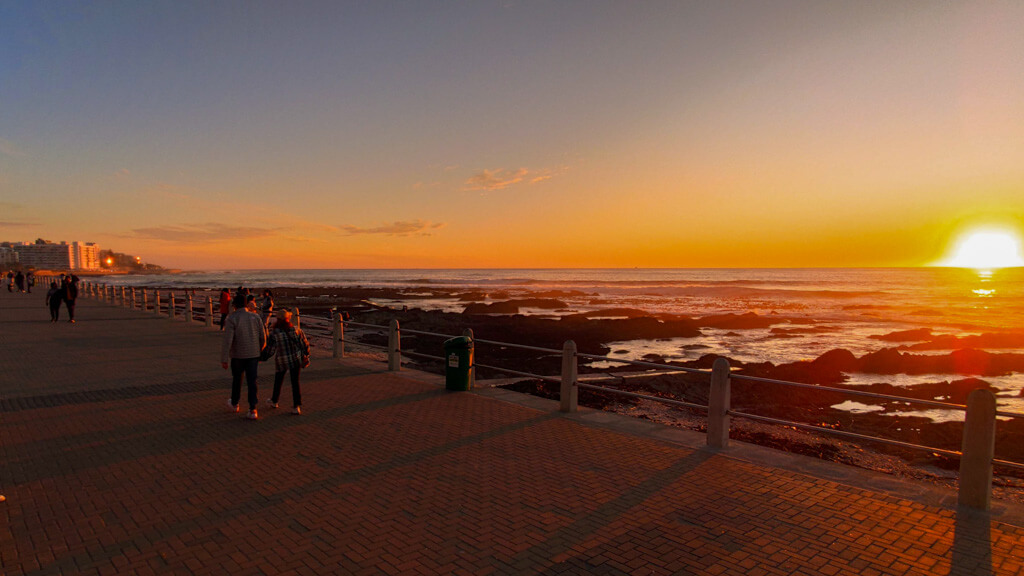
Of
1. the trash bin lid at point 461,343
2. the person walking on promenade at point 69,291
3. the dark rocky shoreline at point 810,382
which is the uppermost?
the person walking on promenade at point 69,291

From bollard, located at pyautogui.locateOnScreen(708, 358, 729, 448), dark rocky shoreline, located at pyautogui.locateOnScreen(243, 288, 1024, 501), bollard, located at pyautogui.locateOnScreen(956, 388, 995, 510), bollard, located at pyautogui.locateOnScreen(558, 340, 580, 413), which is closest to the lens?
bollard, located at pyautogui.locateOnScreen(956, 388, 995, 510)

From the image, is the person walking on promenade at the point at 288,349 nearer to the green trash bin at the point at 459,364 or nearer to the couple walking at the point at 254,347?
the couple walking at the point at 254,347

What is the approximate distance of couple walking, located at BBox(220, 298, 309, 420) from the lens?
27.6 feet

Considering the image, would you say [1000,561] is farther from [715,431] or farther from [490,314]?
[490,314]

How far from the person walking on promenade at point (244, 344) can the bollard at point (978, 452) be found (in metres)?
9.02

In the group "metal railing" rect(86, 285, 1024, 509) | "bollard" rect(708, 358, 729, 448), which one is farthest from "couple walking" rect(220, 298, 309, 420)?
"bollard" rect(708, 358, 729, 448)

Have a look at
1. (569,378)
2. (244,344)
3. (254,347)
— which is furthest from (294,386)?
(569,378)

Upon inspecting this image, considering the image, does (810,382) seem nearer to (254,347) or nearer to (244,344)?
(254,347)

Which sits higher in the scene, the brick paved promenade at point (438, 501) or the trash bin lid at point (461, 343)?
the trash bin lid at point (461, 343)

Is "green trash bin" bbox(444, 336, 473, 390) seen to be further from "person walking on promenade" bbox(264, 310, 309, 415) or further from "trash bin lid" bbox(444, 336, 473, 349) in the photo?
"person walking on promenade" bbox(264, 310, 309, 415)

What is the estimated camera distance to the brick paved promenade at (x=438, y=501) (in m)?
4.19

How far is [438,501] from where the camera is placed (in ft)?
17.4

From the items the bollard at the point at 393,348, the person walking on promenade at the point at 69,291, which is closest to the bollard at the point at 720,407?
the bollard at the point at 393,348

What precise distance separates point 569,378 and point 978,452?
16.6ft
